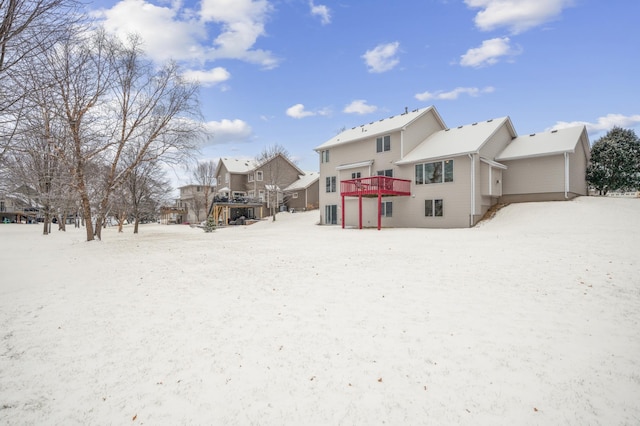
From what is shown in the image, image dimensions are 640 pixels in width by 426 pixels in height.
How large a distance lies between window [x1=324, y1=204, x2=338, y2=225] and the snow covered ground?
20.4m

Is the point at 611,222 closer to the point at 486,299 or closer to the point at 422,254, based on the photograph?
the point at 422,254

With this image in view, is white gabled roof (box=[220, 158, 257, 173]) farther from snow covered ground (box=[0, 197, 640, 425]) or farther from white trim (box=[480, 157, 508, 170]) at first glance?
snow covered ground (box=[0, 197, 640, 425])

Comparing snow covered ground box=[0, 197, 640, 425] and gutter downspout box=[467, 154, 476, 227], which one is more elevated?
gutter downspout box=[467, 154, 476, 227]

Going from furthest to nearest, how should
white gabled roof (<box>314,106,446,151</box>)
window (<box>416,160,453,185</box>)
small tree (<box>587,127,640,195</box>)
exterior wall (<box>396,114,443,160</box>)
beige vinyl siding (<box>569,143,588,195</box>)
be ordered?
small tree (<box>587,127,640,195</box>), white gabled roof (<box>314,106,446,151</box>), exterior wall (<box>396,114,443,160</box>), beige vinyl siding (<box>569,143,588,195</box>), window (<box>416,160,453,185</box>)

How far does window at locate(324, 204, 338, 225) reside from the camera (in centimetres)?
3002

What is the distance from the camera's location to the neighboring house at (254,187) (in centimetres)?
4122

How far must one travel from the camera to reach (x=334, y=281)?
8.02m

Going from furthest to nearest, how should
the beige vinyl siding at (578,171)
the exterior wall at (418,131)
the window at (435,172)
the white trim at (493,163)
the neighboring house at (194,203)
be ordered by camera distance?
the neighboring house at (194,203)
the exterior wall at (418,131)
the beige vinyl siding at (578,171)
the window at (435,172)
the white trim at (493,163)

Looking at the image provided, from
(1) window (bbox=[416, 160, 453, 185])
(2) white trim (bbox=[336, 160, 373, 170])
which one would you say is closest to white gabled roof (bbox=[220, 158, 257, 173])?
(2) white trim (bbox=[336, 160, 373, 170])

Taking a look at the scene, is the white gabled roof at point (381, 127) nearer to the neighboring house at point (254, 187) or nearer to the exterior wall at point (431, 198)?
the exterior wall at point (431, 198)

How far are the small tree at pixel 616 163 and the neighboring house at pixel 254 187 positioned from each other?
28.4 m

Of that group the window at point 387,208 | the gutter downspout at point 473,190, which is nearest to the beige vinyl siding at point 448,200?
the gutter downspout at point 473,190

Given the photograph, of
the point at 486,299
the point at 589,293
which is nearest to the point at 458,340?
the point at 486,299

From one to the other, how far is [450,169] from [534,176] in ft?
20.3
